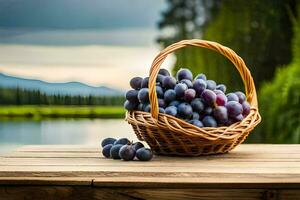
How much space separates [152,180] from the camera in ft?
4.94

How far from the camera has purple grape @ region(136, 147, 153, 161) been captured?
172 cm

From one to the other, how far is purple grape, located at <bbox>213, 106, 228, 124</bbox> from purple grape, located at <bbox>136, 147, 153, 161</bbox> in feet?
0.67

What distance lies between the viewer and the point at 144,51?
12.2ft

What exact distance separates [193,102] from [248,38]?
229 cm

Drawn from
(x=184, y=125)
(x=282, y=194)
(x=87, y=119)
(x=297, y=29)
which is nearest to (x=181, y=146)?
(x=184, y=125)

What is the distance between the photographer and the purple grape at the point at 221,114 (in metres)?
1.74

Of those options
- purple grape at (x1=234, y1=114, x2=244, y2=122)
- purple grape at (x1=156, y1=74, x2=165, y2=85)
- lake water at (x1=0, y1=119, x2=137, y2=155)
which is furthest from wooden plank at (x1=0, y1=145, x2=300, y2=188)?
lake water at (x1=0, y1=119, x2=137, y2=155)

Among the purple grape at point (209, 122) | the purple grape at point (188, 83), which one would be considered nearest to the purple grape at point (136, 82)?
the purple grape at point (188, 83)

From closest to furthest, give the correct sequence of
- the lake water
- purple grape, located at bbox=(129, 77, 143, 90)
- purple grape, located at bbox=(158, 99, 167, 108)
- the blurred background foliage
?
purple grape, located at bbox=(158, 99, 167, 108) < purple grape, located at bbox=(129, 77, 143, 90) < the lake water < the blurred background foliage

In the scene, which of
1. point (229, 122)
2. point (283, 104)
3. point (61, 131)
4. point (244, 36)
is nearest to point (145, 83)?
point (229, 122)

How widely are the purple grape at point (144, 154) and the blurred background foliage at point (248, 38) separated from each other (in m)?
2.07

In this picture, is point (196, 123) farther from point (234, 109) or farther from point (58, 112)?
point (58, 112)

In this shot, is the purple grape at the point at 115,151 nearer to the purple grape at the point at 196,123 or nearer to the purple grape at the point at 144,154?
the purple grape at the point at 144,154

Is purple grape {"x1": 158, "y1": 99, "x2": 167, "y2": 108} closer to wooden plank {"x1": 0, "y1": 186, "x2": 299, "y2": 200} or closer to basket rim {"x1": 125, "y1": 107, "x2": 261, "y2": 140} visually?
basket rim {"x1": 125, "y1": 107, "x2": 261, "y2": 140}
